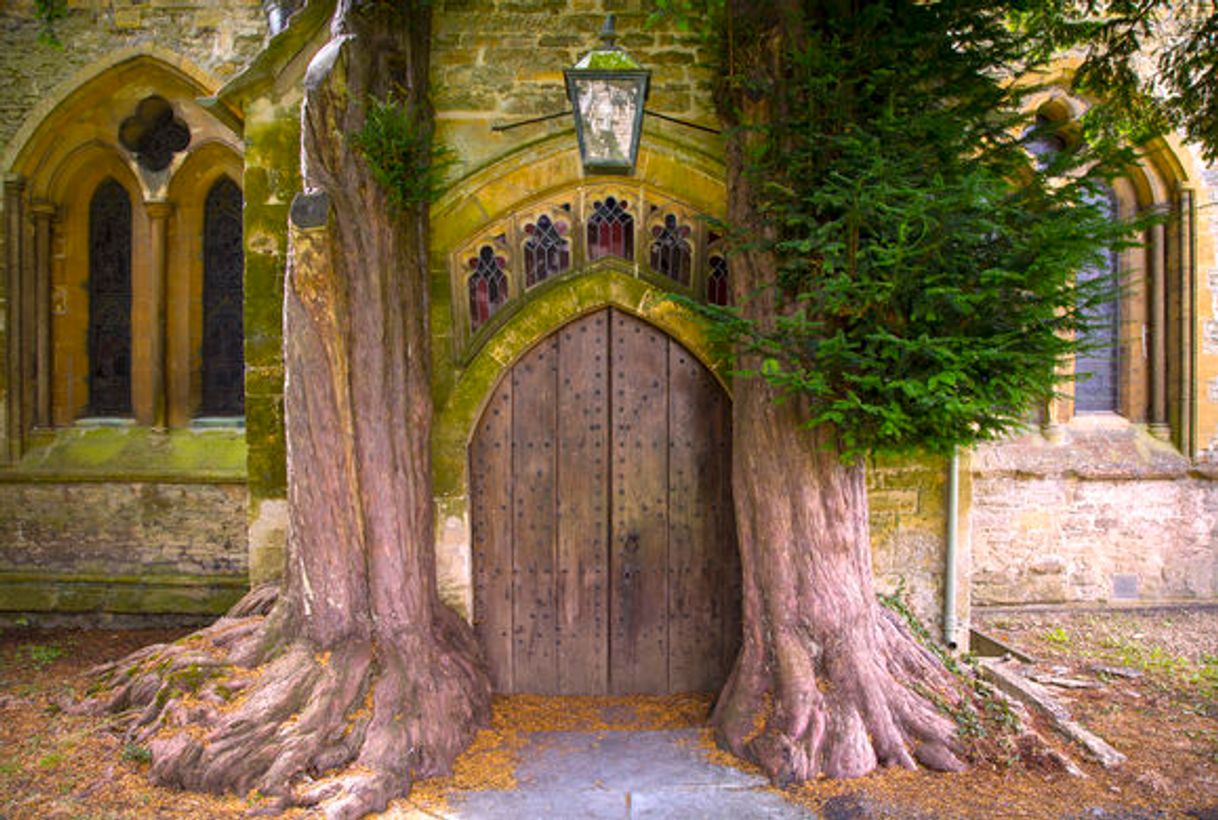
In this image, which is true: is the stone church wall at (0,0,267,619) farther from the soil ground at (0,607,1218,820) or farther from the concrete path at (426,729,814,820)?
the concrete path at (426,729,814,820)

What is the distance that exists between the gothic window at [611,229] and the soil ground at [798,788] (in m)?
2.73

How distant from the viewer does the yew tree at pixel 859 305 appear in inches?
150

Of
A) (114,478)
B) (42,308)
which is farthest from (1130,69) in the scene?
(42,308)

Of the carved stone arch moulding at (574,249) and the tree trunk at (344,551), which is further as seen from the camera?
the carved stone arch moulding at (574,249)

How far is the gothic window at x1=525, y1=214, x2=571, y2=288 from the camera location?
503 cm

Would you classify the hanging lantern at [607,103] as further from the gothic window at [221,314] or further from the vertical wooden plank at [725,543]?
the gothic window at [221,314]

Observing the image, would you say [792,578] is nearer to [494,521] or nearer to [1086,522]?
[494,521]

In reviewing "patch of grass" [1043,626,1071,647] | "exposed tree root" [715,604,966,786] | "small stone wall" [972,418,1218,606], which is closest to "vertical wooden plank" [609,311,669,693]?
"exposed tree root" [715,604,966,786]

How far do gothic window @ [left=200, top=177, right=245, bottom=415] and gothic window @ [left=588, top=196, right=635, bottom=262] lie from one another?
175 inches

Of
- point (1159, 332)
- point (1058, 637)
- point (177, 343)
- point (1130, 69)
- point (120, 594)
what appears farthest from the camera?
point (1159, 332)

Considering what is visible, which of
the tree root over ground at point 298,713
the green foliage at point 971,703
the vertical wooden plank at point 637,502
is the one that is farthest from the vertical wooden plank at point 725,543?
the tree root over ground at point 298,713

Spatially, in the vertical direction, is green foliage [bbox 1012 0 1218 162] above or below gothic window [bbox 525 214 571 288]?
above

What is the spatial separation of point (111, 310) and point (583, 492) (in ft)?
18.5

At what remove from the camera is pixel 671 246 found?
503cm
